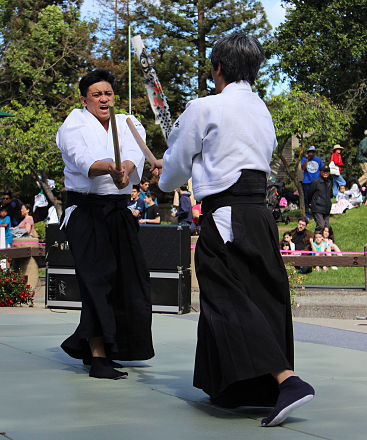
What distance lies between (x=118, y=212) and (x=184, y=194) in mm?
9448

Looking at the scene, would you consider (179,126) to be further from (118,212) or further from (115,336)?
(115,336)

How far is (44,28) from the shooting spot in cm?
3372

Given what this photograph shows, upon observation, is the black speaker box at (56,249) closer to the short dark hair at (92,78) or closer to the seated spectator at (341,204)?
the short dark hair at (92,78)

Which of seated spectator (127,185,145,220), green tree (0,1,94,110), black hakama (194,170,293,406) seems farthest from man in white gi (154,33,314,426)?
green tree (0,1,94,110)

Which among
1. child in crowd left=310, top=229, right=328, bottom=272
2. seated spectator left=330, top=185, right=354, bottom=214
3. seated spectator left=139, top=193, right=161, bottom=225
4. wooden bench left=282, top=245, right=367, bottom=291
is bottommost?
wooden bench left=282, top=245, right=367, bottom=291

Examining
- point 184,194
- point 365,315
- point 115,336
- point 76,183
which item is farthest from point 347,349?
point 184,194

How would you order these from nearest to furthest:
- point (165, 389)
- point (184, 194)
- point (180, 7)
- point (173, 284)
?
point (165, 389), point (173, 284), point (184, 194), point (180, 7)

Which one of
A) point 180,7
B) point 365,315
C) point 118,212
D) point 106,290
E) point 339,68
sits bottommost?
point 365,315

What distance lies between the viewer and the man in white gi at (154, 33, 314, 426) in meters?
3.74

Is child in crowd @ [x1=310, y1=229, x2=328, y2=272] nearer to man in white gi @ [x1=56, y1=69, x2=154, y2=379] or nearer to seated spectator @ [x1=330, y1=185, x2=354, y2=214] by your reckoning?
seated spectator @ [x1=330, y1=185, x2=354, y2=214]

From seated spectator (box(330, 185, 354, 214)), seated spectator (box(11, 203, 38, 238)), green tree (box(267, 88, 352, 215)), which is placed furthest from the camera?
green tree (box(267, 88, 352, 215))

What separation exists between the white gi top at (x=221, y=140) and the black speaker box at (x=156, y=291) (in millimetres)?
5497

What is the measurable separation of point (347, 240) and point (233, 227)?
1558 centimetres

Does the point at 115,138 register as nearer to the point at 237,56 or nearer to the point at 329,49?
the point at 237,56
